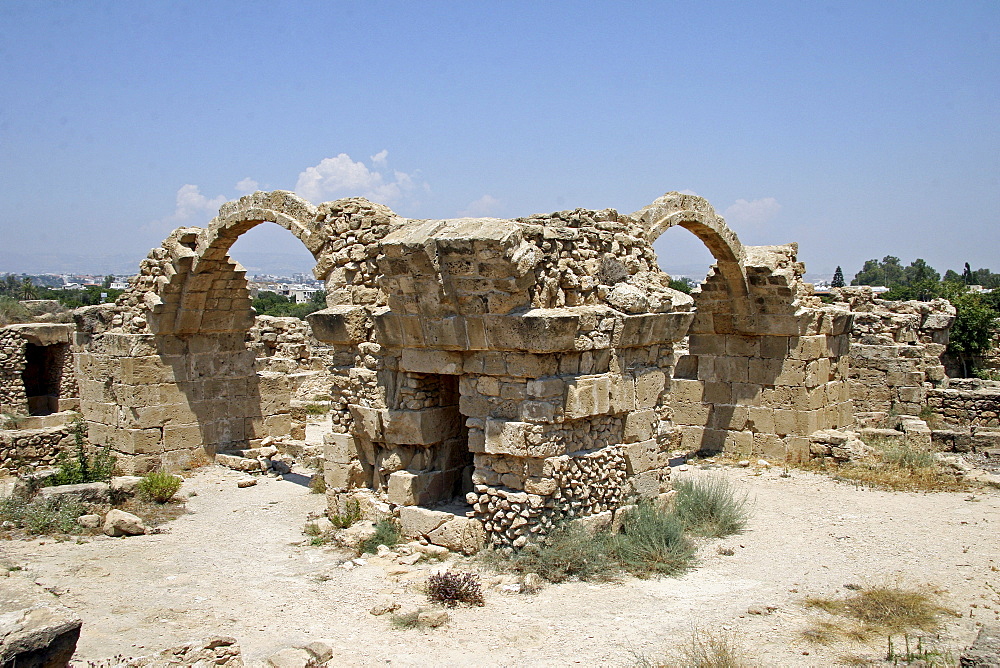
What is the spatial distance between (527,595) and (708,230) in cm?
586

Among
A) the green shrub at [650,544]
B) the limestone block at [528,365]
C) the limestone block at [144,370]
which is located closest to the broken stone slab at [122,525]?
→ the limestone block at [144,370]

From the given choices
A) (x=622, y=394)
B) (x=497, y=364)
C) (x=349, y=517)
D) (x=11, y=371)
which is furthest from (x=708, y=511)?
(x=11, y=371)

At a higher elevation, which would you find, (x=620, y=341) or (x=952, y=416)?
(x=620, y=341)

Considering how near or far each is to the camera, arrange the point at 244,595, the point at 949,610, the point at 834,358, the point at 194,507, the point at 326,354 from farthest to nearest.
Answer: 1. the point at 326,354
2. the point at 834,358
3. the point at 194,507
4. the point at 244,595
5. the point at 949,610

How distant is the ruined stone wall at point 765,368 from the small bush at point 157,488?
22.4ft

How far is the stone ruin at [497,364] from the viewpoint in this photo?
6555 millimetres

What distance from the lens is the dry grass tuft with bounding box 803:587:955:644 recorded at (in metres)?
5.14

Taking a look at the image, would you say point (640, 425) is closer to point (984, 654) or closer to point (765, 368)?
point (984, 654)

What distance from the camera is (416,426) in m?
7.31

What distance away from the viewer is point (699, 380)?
11.6 meters

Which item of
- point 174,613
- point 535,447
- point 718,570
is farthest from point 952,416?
point 174,613

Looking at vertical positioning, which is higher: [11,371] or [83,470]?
[11,371]

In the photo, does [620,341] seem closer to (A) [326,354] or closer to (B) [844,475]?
(B) [844,475]

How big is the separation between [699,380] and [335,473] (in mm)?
5735
